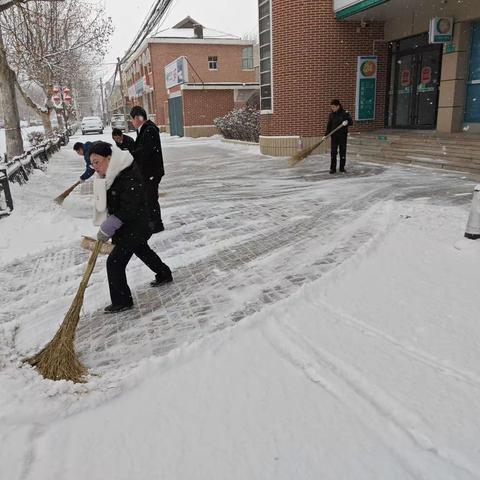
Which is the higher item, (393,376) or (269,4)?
(269,4)

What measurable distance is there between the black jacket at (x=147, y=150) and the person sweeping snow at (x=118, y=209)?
1892mm

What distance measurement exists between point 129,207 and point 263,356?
1692 mm

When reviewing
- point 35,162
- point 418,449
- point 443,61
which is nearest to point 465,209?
point 418,449

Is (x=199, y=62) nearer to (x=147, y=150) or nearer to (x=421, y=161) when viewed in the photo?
(x=421, y=161)

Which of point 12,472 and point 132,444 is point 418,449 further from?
point 12,472

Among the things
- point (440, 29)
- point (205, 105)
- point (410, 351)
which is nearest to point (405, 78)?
point (440, 29)

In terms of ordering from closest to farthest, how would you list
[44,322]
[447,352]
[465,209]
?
[447,352], [44,322], [465,209]

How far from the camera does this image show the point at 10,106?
44.9ft

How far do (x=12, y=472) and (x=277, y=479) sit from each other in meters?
1.37

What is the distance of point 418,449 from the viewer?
7.35 feet

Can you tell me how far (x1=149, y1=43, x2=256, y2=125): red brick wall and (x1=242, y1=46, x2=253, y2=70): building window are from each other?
0.86 ft

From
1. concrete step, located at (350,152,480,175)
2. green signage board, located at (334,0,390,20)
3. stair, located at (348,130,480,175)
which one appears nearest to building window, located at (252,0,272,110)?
green signage board, located at (334,0,390,20)

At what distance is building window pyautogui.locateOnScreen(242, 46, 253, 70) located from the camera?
1398 inches

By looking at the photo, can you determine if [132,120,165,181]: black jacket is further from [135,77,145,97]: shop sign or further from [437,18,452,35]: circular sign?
[135,77,145,97]: shop sign
